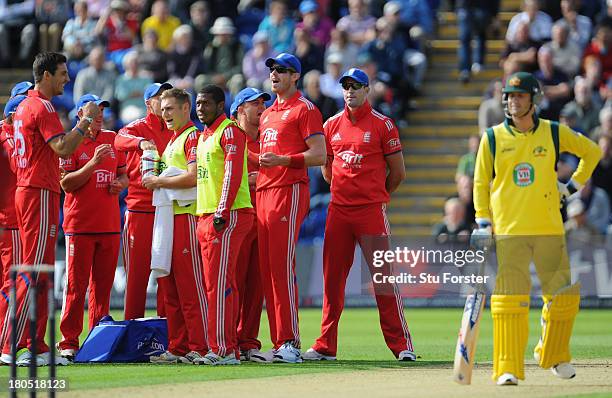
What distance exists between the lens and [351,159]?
49.2 feet

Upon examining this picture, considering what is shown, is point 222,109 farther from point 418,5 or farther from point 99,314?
point 418,5

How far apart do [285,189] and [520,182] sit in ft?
9.75

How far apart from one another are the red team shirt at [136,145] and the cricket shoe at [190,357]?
1.71 m

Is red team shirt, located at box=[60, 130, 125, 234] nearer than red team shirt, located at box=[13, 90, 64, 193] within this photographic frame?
No

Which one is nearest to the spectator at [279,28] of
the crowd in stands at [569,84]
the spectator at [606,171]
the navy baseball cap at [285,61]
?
the crowd in stands at [569,84]

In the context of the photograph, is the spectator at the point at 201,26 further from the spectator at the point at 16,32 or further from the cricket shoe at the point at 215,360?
the cricket shoe at the point at 215,360

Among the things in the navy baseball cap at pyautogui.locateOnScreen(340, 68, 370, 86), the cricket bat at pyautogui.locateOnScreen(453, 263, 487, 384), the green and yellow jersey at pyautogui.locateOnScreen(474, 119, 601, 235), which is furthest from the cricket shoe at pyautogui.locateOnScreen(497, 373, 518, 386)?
the navy baseball cap at pyautogui.locateOnScreen(340, 68, 370, 86)

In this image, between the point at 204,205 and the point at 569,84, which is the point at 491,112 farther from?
the point at 204,205

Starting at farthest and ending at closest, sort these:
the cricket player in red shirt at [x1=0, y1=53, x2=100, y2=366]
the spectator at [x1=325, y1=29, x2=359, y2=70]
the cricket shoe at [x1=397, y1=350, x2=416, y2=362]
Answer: the spectator at [x1=325, y1=29, x2=359, y2=70] < the cricket shoe at [x1=397, y1=350, x2=416, y2=362] < the cricket player in red shirt at [x1=0, y1=53, x2=100, y2=366]

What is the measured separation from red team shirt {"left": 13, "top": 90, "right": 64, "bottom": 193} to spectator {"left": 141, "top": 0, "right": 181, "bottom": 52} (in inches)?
574

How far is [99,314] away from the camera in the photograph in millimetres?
15133

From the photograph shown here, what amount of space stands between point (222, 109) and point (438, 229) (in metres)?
10.7

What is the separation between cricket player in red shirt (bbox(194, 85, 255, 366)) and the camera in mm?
13784

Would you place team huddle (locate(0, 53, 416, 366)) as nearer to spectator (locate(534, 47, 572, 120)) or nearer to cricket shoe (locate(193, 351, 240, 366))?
cricket shoe (locate(193, 351, 240, 366))
